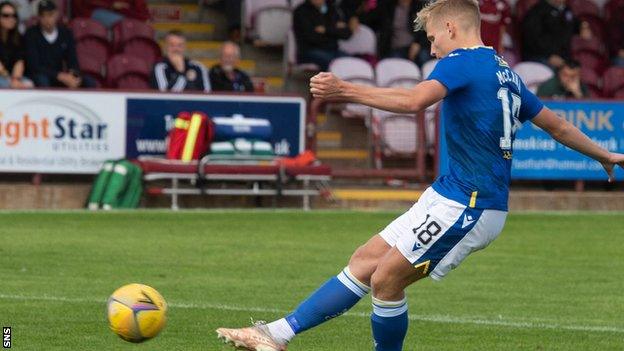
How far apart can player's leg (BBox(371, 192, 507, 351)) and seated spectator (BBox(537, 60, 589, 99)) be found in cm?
1513

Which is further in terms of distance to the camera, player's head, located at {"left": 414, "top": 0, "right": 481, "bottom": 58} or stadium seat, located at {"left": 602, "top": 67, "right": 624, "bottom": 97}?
stadium seat, located at {"left": 602, "top": 67, "right": 624, "bottom": 97}

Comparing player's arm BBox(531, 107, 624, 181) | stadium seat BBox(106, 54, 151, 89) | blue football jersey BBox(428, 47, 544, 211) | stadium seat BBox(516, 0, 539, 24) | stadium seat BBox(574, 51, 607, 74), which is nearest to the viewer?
blue football jersey BBox(428, 47, 544, 211)

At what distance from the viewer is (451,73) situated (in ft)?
27.6

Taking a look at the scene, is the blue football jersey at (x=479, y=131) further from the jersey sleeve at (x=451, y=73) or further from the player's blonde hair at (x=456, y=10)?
the player's blonde hair at (x=456, y=10)

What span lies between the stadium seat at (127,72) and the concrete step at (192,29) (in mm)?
3532

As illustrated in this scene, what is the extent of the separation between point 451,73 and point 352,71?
16.1 m

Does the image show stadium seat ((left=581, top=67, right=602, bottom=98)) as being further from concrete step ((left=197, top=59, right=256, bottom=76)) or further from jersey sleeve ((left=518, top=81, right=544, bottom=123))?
jersey sleeve ((left=518, top=81, right=544, bottom=123))

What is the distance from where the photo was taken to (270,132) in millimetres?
21969

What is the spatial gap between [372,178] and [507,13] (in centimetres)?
543

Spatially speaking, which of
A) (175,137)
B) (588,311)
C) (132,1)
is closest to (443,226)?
(588,311)

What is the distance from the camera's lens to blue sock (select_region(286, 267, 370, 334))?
8922 millimetres

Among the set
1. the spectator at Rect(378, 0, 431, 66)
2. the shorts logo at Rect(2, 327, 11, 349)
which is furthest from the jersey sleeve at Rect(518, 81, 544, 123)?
the spectator at Rect(378, 0, 431, 66)

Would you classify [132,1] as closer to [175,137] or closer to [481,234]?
[175,137]

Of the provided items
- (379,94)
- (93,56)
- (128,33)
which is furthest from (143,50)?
(379,94)
